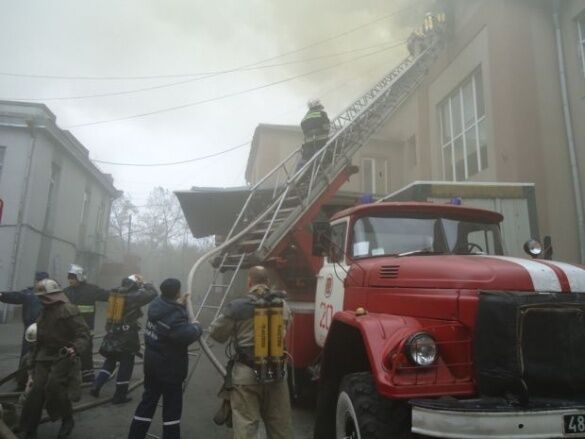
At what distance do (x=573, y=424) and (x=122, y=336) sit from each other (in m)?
5.24

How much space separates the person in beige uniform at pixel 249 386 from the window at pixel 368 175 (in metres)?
15.2

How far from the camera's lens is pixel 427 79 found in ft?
44.9

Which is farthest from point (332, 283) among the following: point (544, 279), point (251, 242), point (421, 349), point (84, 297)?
point (84, 297)

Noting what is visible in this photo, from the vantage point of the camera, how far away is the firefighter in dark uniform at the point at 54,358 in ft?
13.3

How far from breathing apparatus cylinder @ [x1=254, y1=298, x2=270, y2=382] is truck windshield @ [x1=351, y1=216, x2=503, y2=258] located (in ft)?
3.83

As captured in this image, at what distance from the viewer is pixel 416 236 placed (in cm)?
387

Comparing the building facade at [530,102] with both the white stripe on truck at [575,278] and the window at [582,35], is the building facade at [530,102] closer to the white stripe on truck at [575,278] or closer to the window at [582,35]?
the window at [582,35]

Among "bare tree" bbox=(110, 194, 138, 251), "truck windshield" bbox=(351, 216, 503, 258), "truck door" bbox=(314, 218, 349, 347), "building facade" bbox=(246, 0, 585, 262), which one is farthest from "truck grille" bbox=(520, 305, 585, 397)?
"bare tree" bbox=(110, 194, 138, 251)

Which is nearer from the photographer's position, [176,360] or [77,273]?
[176,360]

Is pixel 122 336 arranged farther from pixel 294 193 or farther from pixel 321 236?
pixel 294 193

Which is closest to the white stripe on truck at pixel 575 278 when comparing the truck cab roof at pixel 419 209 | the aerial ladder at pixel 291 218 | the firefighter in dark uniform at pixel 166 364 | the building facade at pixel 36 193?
the truck cab roof at pixel 419 209

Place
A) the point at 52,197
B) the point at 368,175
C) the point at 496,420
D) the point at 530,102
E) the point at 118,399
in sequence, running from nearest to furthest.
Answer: the point at 496,420 < the point at 118,399 < the point at 530,102 < the point at 52,197 < the point at 368,175

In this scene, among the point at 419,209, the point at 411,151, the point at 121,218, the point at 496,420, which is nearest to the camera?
the point at 496,420

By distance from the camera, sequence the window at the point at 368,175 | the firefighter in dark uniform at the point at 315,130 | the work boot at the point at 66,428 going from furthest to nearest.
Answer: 1. the window at the point at 368,175
2. the firefighter in dark uniform at the point at 315,130
3. the work boot at the point at 66,428
